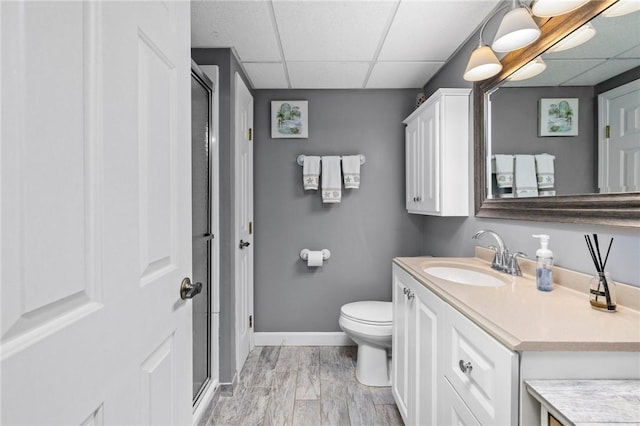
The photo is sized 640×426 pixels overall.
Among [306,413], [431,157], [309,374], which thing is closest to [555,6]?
[431,157]

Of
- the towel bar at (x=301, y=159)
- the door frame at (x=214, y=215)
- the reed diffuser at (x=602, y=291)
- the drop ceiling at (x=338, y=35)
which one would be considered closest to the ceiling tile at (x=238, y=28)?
the drop ceiling at (x=338, y=35)

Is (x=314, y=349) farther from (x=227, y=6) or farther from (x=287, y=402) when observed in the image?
(x=227, y=6)

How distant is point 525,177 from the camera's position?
145cm

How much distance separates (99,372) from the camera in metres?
0.55

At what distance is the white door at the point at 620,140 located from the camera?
0.98m

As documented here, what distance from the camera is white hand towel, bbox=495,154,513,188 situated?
155 centimetres

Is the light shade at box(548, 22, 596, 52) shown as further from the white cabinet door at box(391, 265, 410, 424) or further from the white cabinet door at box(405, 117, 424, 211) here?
the white cabinet door at box(391, 265, 410, 424)

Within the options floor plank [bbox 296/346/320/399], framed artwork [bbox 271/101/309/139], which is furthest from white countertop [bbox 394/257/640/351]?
framed artwork [bbox 271/101/309/139]

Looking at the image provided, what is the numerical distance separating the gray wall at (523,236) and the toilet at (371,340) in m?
0.69

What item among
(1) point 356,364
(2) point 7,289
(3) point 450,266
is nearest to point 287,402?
(1) point 356,364

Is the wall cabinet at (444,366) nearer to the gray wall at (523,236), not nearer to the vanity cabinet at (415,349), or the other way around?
the vanity cabinet at (415,349)

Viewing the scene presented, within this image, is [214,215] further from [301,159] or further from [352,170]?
[352,170]

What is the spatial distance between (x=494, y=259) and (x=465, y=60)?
1.23 metres

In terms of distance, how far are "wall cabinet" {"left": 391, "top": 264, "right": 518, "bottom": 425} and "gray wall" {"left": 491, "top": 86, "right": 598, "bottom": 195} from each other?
2.31 ft
